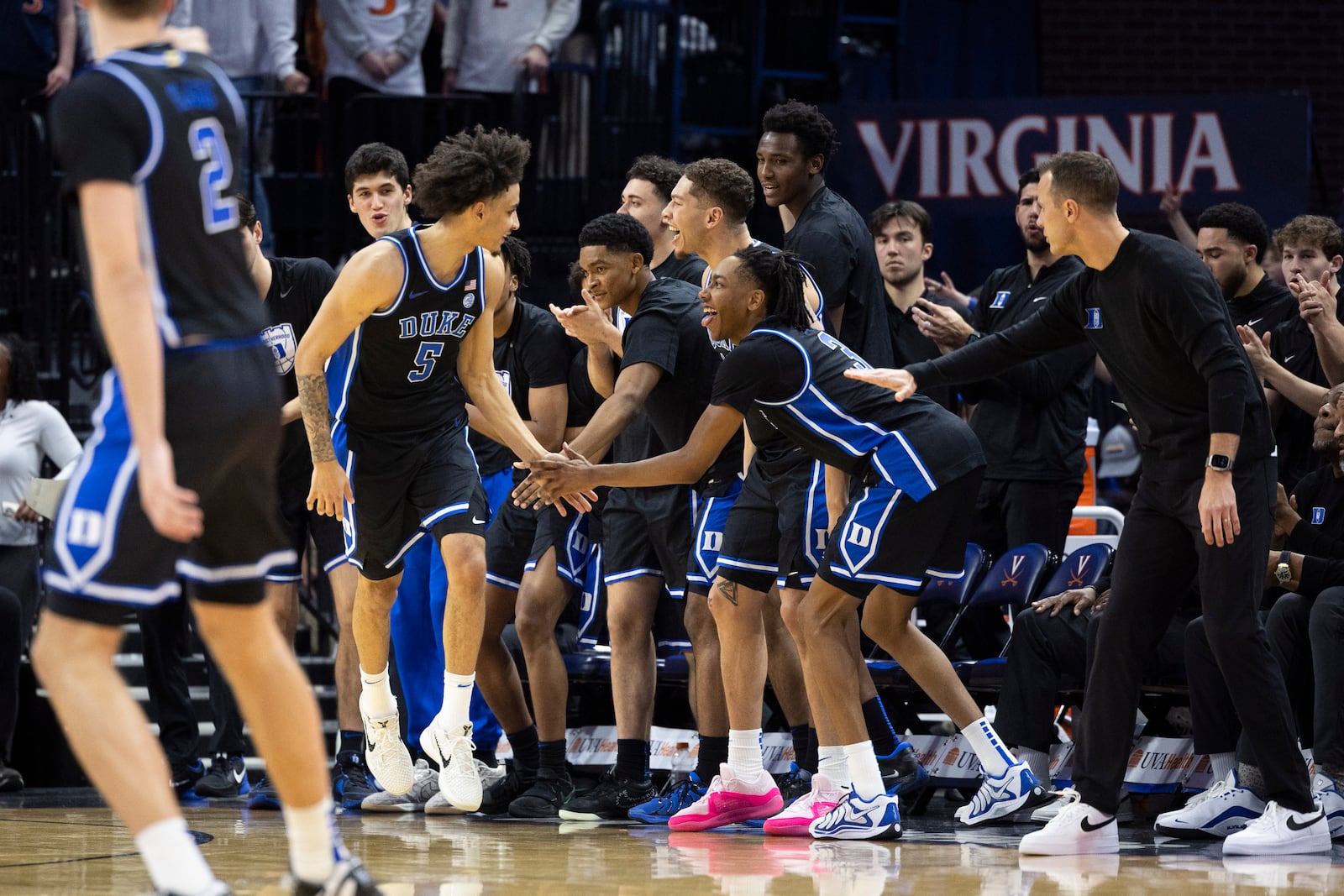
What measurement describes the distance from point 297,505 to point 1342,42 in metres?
9.55

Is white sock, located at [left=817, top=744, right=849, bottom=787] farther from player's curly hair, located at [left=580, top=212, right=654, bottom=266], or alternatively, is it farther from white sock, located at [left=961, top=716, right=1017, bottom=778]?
player's curly hair, located at [left=580, top=212, right=654, bottom=266]

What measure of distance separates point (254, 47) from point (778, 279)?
5.12 meters

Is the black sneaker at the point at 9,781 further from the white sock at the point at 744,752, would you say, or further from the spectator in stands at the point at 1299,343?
the spectator in stands at the point at 1299,343

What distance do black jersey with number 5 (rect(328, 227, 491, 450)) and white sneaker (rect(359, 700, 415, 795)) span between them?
0.92 m

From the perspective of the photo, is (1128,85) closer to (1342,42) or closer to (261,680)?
(1342,42)

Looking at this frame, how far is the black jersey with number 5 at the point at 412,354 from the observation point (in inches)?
205

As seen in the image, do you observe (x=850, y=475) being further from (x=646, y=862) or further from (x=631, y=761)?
(x=646, y=862)

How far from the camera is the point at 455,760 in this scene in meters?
5.31

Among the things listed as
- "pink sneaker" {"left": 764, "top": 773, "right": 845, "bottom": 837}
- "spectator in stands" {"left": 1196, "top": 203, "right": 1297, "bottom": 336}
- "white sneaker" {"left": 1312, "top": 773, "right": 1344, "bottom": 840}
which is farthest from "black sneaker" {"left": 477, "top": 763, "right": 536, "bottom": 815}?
"spectator in stands" {"left": 1196, "top": 203, "right": 1297, "bottom": 336}

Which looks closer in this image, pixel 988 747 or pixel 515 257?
pixel 988 747

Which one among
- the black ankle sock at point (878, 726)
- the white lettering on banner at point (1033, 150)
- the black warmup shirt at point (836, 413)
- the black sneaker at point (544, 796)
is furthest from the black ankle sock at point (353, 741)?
the white lettering on banner at point (1033, 150)

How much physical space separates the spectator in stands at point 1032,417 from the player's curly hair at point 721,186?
1.00 meters

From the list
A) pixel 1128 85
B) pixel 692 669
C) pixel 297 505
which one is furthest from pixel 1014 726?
pixel 1128 85

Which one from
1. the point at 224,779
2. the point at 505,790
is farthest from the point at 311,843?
the point at 224,779
